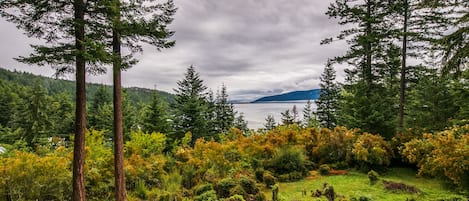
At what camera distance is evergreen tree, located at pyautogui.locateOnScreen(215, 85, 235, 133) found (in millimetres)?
30875

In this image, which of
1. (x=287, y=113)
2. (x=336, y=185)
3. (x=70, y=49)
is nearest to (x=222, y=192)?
(x=336, y=185)

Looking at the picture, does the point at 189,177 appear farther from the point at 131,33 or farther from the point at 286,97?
the point at 286,97

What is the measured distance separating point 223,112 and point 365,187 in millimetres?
23765

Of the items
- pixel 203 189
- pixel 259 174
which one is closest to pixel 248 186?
pixel 203 189

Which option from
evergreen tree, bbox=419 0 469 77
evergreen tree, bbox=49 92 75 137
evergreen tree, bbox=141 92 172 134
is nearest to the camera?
evergreen tree, bbox=419 0 469 77

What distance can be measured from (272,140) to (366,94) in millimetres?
5441

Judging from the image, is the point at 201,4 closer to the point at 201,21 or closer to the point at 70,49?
the point at 201,21

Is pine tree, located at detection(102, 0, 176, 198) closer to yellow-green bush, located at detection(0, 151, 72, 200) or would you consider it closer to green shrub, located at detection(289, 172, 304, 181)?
yellow-green bush, located at detection(0, 151, 72, 200)

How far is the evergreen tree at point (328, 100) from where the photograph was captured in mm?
25156

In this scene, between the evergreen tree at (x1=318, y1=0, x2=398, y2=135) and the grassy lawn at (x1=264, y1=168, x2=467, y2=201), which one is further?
the evergreen tree at (x1=318, y1=0, x2=398, y2=135)

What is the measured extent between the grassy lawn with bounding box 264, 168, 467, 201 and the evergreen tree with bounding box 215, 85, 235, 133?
69.1 feet

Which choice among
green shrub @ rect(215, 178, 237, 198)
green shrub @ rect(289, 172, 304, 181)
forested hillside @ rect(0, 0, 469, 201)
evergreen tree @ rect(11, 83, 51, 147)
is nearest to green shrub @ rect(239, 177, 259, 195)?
forested hillside @ rect(0, 0, 469, 201)

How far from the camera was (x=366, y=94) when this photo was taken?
13148mm

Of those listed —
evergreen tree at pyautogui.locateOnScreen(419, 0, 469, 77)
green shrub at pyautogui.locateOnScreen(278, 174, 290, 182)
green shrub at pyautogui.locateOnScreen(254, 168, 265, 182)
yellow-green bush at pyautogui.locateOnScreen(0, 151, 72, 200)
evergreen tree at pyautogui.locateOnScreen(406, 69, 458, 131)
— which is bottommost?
green shrub at pyautogui.locateOnScreen(278, 174, 290, 182)
